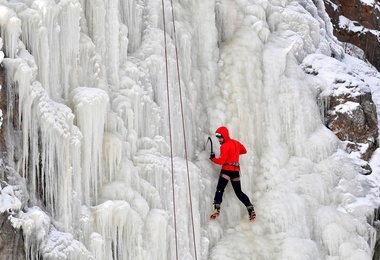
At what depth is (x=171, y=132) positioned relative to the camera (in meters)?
10.5

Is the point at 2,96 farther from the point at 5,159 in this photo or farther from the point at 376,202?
the point at 376,202

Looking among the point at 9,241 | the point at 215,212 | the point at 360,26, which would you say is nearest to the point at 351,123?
the point at 215,212

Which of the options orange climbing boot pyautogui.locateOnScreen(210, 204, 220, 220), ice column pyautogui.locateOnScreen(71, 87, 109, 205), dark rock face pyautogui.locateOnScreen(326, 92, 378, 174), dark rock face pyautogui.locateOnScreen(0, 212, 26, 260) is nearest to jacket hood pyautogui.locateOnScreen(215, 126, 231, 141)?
orange climbing boot pyautogui.locateOnScreen(210, 204, 220, 220)

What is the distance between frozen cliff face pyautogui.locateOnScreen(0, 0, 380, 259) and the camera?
8.49 metres

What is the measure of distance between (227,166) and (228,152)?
20 cm

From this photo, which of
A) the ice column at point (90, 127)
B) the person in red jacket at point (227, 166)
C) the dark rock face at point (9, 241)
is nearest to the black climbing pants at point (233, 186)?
the person in red jacket at point (227, 166)

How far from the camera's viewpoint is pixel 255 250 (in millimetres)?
10688

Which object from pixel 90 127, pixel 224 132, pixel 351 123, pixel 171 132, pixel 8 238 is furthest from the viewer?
pixel 351 123

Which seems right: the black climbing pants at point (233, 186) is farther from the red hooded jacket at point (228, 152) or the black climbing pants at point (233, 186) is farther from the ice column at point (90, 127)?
the ice column at point (90, 127)

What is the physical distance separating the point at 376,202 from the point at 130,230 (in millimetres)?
4277

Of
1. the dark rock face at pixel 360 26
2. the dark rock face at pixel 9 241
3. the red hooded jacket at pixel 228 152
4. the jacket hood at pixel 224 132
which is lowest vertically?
the dark rock face at pixel 9 241

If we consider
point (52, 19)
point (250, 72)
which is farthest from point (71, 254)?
point (250, 72)

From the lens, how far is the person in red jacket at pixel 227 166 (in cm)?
1060

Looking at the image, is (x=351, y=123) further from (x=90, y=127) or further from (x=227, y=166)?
(x=90, y=127)
